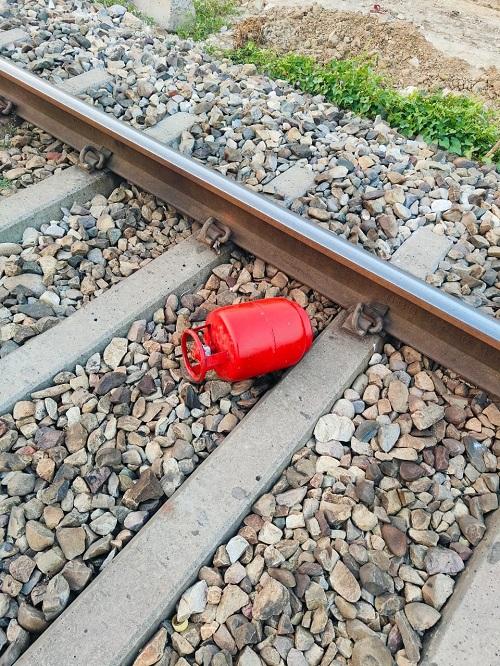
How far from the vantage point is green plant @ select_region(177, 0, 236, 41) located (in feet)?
19.0

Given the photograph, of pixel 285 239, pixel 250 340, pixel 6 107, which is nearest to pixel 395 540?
pixel 250 340

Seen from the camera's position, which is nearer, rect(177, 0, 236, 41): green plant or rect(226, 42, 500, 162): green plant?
rect(226, 42, 500, 162): green plant

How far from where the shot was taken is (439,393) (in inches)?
104

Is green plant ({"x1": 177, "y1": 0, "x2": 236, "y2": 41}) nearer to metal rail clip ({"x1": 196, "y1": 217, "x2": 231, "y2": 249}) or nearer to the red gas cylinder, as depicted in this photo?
metal rail clip ({"x1": 196, "y1": 217, "x2": 231, "y2": 249})

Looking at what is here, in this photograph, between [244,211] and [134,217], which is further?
[134,217]

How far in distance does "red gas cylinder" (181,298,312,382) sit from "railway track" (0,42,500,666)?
11 centimetres

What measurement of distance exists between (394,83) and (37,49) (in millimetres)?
3051

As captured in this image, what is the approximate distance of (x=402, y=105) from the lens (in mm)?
4406

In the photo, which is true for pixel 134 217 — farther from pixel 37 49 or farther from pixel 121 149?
pixel 37 49

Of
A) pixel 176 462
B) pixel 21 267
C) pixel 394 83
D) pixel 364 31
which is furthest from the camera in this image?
pixel 364 31

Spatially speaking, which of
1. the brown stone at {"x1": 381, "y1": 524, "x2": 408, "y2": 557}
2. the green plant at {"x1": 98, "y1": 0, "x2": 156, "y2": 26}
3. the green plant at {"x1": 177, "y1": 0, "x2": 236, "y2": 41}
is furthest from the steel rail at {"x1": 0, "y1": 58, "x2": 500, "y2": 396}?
the green plant at {"x1": 177, "y1": 0, "x2": 236, "y2": 41}

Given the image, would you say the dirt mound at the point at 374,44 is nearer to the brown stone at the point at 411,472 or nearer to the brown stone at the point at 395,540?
the brown stone at the point at 411,472

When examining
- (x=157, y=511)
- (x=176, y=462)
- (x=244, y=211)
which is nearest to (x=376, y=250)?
(x=244, y=211)

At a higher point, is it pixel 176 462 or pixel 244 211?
pixel 244 211
